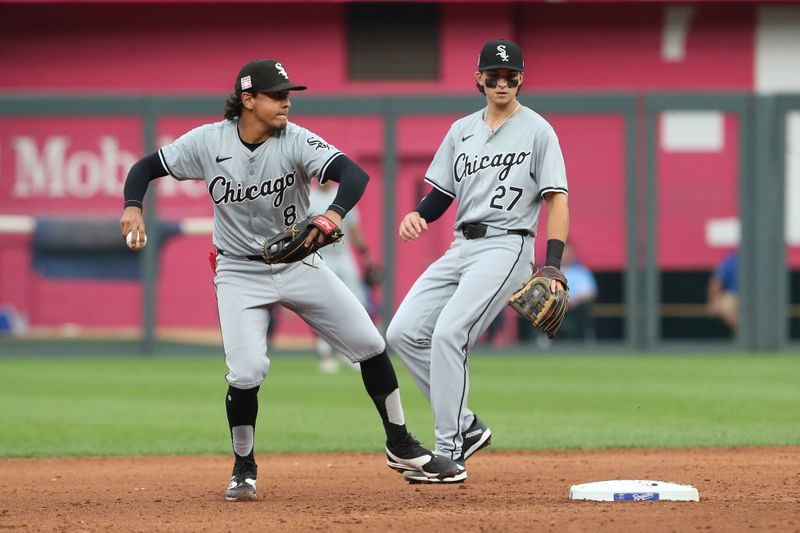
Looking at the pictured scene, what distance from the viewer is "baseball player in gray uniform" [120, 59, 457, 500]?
6262 mm

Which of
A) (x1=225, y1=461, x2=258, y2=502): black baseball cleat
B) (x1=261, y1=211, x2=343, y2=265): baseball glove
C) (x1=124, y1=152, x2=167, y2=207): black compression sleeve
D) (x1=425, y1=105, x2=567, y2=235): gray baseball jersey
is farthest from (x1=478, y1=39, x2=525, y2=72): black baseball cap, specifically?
(x1=225, y1=461, x2=258, y2=502): black baseball cleat

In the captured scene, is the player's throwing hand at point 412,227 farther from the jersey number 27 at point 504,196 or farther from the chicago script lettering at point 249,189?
the chicago script lettering at point 249,189

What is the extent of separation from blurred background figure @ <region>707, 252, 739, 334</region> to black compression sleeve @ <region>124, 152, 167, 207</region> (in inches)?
454

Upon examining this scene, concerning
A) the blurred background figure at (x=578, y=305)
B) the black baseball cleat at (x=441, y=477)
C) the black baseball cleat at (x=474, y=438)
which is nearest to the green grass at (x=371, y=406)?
the blurred background figure at (x=578, y=305)

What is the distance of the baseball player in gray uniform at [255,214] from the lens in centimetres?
626

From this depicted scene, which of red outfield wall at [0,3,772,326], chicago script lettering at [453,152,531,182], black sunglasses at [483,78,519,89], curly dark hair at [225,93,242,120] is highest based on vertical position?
red outfield wall at [0,3,772,326]

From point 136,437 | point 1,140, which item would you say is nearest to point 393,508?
point 136,437

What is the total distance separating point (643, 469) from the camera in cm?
730

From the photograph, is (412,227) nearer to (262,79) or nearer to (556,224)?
(556,224)

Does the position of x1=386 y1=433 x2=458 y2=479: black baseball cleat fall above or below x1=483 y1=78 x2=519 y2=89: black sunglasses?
below

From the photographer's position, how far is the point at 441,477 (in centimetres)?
655

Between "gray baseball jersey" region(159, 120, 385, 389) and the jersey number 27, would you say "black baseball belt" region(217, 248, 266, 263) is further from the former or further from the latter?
the jersey number 27

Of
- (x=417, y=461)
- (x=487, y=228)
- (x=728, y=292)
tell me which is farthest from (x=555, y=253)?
(x=728, y=292)

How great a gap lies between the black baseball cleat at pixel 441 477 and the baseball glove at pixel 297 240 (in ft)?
3.82
